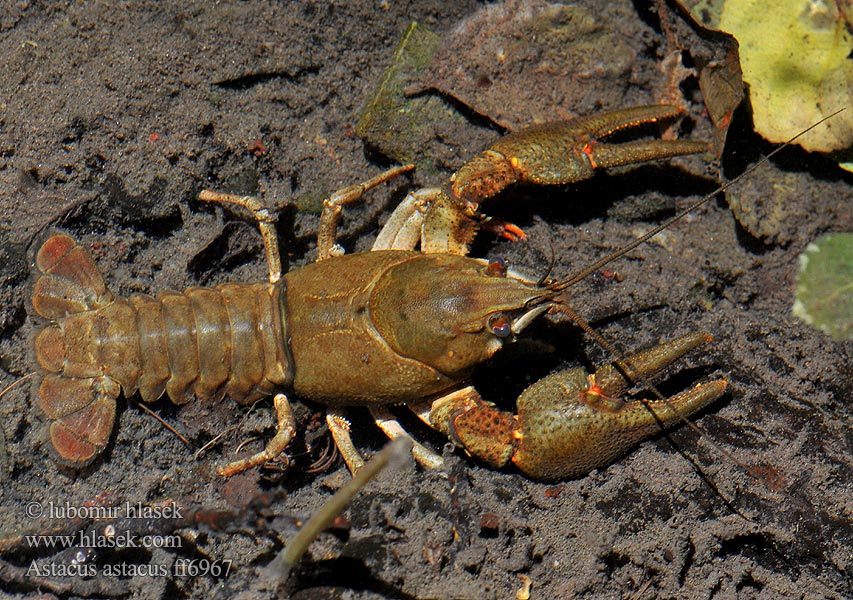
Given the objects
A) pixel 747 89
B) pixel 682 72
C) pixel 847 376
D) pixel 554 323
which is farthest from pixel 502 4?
pixel 847 376

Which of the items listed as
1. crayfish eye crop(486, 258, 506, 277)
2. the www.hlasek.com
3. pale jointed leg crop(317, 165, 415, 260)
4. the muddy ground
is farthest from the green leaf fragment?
the www.hlasek.com

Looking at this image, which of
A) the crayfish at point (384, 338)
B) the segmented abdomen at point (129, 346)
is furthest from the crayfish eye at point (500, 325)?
the segmented abdomen at point (129, 346)

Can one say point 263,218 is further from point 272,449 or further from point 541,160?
point 541,160

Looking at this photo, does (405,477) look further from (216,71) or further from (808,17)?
(808,17)

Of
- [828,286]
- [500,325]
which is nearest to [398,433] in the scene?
[500,325]

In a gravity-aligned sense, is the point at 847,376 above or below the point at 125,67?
below

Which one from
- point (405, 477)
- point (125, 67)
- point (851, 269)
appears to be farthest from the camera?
point (851, 269)

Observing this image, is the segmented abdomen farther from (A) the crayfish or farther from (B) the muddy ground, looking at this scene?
(B) the muddy ground
